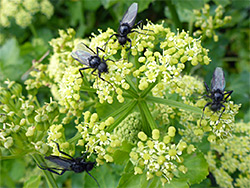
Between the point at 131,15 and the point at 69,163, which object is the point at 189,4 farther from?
the point at 69,163

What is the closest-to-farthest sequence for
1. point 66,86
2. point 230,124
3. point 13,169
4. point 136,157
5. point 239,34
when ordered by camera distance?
point 136,157 → point 230,124 → point 66,86 → point 13,169 → point 239,34

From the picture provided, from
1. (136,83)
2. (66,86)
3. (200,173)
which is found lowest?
(200,173)

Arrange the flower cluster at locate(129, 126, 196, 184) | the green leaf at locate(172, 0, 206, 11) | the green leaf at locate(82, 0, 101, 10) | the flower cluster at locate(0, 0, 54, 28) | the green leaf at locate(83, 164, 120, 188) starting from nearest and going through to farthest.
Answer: the flower cluster at locate(129, 126, 196, 184) → the green leaf at locate(83, 164, 120, 188) → the green leaf at locate(172, 0, 206, 11) → the flower cluster at locate(0, 0, 54, 28) → the green leaf at locate(82, 0, 101, 10)

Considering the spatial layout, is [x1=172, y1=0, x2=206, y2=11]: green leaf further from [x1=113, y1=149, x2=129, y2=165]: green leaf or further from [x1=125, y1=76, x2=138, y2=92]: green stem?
[x1=113, y1=149, x2=129, y2=165]: green leaf

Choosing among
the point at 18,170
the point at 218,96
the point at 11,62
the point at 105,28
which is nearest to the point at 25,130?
the point at 218,96

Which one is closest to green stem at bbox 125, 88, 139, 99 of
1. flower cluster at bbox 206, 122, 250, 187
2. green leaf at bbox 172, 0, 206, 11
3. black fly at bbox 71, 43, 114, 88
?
black fly at bbox 71, 43, 114, 88

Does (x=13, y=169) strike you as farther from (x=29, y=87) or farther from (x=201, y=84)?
(x=201, y=84)

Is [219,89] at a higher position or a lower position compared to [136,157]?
higher

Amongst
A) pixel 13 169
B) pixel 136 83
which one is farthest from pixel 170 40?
pixel 13 169
